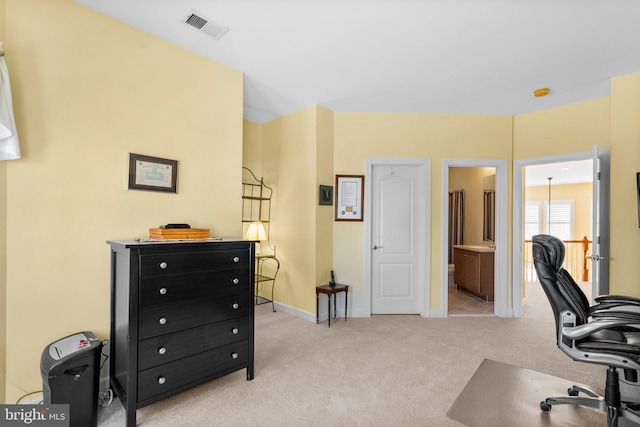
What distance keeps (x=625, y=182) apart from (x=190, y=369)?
4.42 meters

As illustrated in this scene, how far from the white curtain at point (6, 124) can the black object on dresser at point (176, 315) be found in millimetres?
798

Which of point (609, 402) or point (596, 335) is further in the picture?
point (596, 335)

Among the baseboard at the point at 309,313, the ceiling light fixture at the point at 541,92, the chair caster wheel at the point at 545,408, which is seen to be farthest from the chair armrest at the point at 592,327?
the ceiling light fixture at the point at 541,92

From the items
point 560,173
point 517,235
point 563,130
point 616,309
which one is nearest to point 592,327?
point 616,309

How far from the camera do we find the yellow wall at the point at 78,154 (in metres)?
2.07

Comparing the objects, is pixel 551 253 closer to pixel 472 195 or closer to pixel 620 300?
pixel 620 300

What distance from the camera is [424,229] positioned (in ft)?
14.5

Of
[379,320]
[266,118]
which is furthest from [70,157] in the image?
[379,320]

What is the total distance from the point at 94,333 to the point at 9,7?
224 cm

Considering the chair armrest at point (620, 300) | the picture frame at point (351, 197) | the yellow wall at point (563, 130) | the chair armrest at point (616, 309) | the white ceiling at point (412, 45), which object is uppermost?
the white ceiling at point (412, 45)

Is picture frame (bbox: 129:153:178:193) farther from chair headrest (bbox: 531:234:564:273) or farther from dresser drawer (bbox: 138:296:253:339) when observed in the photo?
chair headrest (bbox: 531:234:564:273)

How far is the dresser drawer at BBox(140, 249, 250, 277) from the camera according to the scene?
2061 millimetres

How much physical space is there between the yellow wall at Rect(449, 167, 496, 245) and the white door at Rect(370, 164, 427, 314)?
3.27 meters

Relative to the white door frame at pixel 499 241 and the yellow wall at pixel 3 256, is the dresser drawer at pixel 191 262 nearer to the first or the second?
the yellow wall at pixel 3 256
